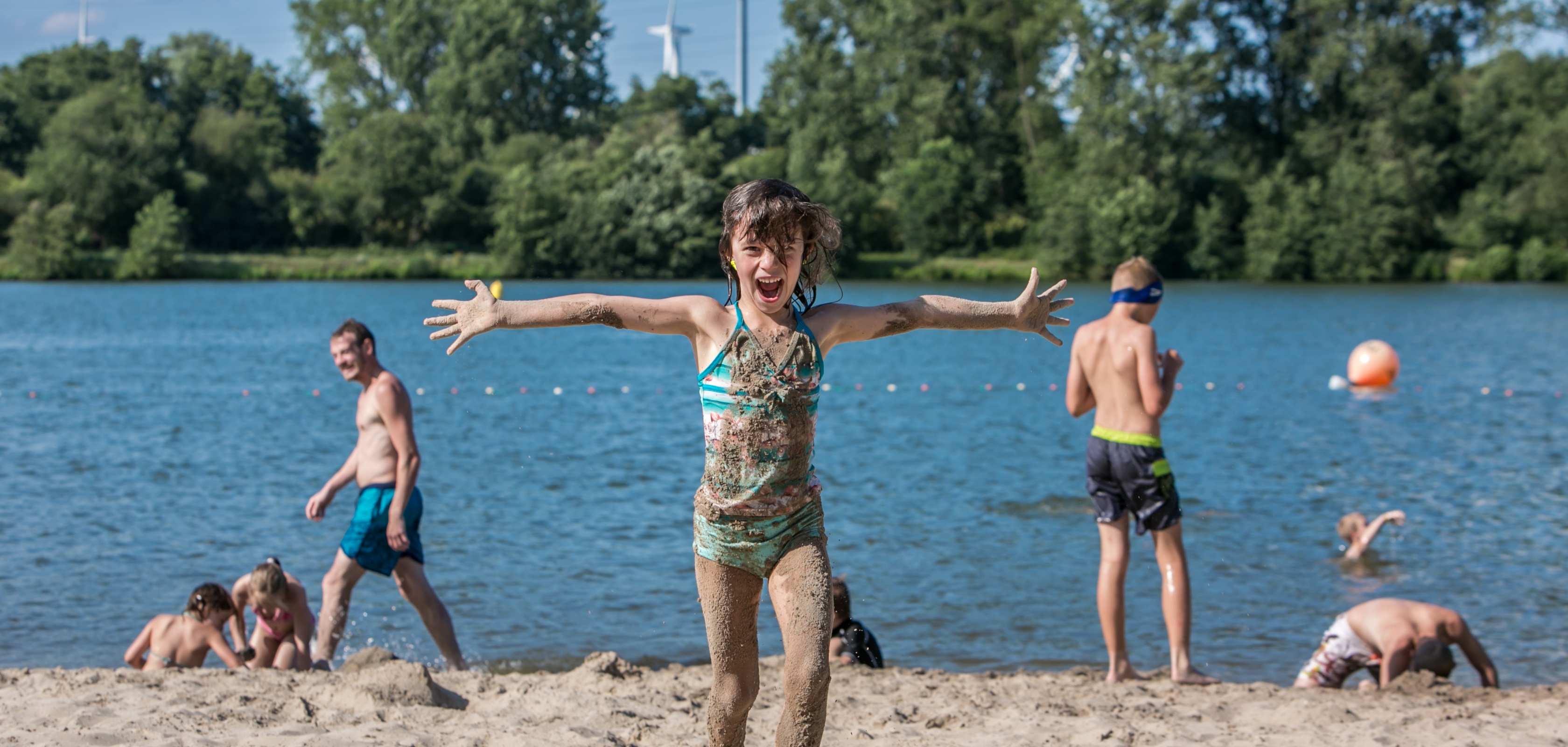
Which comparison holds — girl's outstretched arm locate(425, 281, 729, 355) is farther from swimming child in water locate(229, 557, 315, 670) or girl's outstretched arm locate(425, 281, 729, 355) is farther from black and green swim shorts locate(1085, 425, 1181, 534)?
swimming child in water locate(229, 557, 315, 670)

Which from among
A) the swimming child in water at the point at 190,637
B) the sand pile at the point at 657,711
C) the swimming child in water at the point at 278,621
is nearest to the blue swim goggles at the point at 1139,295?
the sand pile at the point at 657,711

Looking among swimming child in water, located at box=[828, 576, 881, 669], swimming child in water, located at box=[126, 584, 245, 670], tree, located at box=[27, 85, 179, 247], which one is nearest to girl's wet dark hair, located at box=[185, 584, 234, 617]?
swimming child in water, located at box=[126, 584, 245, 670]

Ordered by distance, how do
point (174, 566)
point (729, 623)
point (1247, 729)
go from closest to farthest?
point (729, 623) < point (1247, 729) < point (174, 566)

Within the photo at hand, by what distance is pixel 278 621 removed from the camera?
738cm

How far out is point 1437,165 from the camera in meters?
60.5

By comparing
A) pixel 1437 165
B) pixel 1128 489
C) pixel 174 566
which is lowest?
pixel 174 566

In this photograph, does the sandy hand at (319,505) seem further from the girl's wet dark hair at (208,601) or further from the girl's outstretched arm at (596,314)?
the girl's outstretched arm at (596,314)

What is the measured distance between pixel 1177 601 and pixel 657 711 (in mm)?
2989

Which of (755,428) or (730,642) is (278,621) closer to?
(730,642)

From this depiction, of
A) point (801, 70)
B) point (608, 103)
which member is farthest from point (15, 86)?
point (801, 70)

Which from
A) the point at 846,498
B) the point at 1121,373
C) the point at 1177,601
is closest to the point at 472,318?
the point at 1121,373

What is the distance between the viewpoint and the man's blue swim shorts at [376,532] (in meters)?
7.22

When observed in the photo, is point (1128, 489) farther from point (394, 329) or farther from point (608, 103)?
point (608, 103)

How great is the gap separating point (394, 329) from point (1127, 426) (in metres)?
31.8
